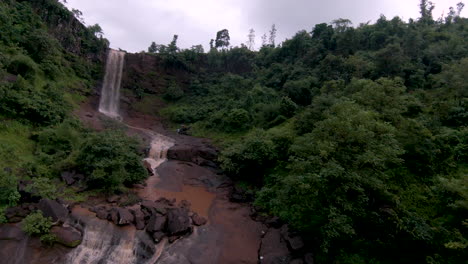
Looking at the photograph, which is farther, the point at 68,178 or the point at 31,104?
the point at 31,104

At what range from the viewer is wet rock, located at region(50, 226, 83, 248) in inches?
448

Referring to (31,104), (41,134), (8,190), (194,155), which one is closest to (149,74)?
(194,155)

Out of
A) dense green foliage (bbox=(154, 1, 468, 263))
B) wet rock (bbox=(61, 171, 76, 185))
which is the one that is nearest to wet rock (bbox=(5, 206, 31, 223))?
wet rock (bbox=(61, 171, 76, 185))

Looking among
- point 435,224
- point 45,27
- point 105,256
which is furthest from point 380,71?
point 45,27

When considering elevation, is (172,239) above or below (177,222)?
below

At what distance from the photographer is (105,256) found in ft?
37.8

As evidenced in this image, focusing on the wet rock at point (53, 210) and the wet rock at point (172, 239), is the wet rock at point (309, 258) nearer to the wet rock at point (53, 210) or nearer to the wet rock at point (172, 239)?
the wet rock at point (172, 239)

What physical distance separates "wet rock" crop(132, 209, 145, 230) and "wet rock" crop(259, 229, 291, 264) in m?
6.13

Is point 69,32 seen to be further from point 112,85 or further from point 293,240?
point 293,240

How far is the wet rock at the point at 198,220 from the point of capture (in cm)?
1460

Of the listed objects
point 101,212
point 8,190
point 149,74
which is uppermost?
point 149,74

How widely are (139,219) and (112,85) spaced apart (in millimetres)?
30561

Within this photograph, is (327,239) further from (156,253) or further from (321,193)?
(156,253)

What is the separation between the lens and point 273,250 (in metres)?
12.5
